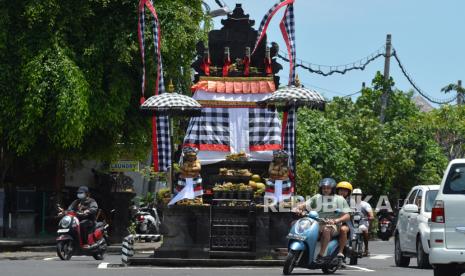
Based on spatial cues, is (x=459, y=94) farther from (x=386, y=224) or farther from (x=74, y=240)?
(x=74, y=240)

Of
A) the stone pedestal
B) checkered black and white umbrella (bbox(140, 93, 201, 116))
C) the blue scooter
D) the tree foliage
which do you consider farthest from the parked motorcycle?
the blue scooter

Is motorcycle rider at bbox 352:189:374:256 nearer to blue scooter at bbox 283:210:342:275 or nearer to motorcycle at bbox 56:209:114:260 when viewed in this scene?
motorcycle at bbox 56:209:114:260

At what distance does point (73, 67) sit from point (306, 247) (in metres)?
13.5

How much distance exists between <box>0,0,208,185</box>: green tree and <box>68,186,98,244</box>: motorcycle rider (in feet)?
15.3

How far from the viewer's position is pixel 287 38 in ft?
89.7

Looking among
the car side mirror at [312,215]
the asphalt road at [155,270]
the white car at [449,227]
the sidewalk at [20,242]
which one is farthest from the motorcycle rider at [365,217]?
the white car at [449,227]

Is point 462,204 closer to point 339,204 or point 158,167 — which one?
point 339,204

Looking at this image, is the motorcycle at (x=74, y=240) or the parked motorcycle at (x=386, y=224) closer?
the motorcycle at (x=74, y=240)

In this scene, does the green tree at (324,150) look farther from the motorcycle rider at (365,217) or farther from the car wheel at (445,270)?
the car wheel at (445,270)

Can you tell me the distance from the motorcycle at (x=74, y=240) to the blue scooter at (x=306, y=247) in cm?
730

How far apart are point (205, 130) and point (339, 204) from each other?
8.02 m

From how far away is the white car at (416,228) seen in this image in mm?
21602

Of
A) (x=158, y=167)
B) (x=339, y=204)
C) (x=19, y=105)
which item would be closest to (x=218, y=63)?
(x=158, y=167)

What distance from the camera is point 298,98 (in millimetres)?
24125
